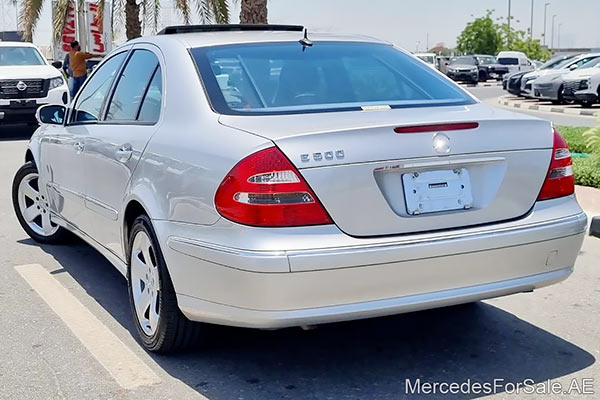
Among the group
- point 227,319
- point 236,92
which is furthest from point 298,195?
point 236,92

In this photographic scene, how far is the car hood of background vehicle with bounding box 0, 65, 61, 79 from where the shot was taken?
15.4 metres

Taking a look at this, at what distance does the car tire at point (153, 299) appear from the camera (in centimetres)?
387

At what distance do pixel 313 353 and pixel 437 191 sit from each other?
1131 millimetres

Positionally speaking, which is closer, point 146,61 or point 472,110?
point 472,110

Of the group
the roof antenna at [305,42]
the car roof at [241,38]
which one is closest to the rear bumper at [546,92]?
the car roof at [241,38]

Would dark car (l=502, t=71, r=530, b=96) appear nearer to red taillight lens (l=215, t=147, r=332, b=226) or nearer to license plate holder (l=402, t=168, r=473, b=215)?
license plate holder (l=402, t=168, r=473, b=215)

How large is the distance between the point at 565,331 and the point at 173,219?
2.24 meters

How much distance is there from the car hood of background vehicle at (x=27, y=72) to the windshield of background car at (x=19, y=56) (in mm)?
363

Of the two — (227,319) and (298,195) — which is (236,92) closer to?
(298,195)

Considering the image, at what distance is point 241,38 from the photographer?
451 cm

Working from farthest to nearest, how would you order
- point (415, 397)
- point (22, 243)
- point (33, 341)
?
point (22, 243) → point (33, 341) → point (415, 397)

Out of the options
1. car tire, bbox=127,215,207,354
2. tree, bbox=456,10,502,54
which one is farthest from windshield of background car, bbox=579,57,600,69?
tree, bbox=456,10,502,54

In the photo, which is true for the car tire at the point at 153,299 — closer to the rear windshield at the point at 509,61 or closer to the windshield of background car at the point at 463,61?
the windshield of background car at the point at 463,61

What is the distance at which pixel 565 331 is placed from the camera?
14.6 feet
